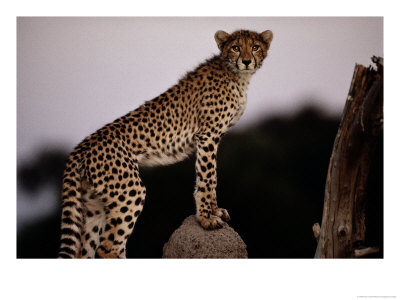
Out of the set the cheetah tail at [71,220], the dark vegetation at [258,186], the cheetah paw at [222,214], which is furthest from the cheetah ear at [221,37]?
the cheetah tail at [71,220]

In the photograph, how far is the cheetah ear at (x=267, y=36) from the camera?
458 cm

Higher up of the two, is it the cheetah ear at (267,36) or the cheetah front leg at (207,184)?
the cheetah ear at (267,36)

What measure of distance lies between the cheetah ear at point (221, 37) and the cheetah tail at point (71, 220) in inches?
62.9

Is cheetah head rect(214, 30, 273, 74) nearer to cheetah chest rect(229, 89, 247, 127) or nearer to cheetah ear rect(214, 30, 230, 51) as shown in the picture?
cheetah ear rect(214, 30, 230, 51)

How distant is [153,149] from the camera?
15.2 feet

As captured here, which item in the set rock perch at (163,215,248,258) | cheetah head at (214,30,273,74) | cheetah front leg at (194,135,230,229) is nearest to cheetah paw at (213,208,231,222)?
cheetah front leg at (194,135,230,229)

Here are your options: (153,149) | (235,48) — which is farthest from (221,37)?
(153,149)

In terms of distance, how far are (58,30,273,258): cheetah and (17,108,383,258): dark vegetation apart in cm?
13

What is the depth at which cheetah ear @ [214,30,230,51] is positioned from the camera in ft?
15.1

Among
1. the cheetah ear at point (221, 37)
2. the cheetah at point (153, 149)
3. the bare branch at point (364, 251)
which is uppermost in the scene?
the cheetah ear at point (221, 37)

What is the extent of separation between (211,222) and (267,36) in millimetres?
1577

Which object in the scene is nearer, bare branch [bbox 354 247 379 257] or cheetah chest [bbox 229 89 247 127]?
bare branch [bbox 354 247 379 257]

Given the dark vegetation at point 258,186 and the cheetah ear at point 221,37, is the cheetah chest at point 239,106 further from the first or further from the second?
the cheetah ear at point 221,37
